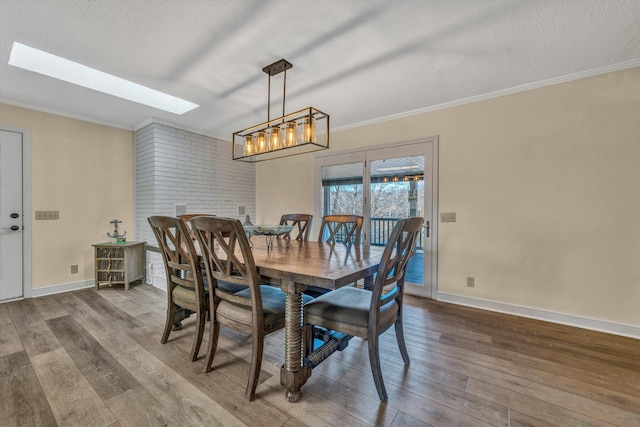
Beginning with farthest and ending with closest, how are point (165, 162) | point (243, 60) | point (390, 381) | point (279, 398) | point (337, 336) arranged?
point (165, 162)
point (243, 60)
point (337, 336)
point (390, 381)
point (279, 398)

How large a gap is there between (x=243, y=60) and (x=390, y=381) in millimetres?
2709

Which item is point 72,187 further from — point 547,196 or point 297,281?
point 547,196

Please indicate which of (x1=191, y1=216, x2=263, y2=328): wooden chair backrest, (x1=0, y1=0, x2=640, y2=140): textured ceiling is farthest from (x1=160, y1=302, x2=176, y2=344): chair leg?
(x1=0, y1=0, x2=640, y2=140): textured ceiling

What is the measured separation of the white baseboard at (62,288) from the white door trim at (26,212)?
64 mm

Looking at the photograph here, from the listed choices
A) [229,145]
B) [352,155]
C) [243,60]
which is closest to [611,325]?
[352,155]

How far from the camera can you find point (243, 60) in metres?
2.28

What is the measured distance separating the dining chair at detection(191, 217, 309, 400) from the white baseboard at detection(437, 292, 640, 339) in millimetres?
2342

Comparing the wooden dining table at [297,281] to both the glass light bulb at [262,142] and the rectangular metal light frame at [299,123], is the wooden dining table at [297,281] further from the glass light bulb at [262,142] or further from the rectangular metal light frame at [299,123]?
the glass light bulb at [262,142]

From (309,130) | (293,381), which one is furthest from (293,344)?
(309,130)

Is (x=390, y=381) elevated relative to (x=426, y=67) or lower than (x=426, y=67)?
lower

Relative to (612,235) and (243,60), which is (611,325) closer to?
(612,235)

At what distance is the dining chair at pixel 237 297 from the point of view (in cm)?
155

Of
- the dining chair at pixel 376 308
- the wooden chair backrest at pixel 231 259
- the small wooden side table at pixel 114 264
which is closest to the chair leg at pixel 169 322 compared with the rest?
the wooden chair backrest at pixel 231 259

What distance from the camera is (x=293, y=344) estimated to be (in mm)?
1554
